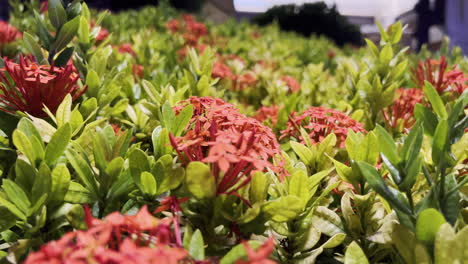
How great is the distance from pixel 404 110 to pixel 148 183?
46.6 inches

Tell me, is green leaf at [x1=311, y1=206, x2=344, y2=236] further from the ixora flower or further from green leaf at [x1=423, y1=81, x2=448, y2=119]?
the ixora flower

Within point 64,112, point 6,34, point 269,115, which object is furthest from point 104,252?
point 6,34

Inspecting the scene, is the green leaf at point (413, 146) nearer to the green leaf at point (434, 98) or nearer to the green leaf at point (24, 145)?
the green leaf at point (434, 98)

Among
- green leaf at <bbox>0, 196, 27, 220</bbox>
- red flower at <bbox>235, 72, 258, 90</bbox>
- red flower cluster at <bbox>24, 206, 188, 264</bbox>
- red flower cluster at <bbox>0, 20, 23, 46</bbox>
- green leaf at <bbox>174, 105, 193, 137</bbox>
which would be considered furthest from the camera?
red flower at <bbox>235, 72, 258, 90</bbox>

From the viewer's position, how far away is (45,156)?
2.73ft

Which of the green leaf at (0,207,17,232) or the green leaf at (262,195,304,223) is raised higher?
the green leaf at (262,195,304,223)

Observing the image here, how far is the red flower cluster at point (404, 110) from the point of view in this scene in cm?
155

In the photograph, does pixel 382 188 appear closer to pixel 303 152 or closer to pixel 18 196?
pixel 303 152

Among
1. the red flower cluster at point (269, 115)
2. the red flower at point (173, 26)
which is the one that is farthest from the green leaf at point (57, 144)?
the red flower at point (173, 26)

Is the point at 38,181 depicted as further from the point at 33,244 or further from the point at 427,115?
the point at 427,115

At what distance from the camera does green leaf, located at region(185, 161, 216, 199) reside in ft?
2.30

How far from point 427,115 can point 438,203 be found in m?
0.31

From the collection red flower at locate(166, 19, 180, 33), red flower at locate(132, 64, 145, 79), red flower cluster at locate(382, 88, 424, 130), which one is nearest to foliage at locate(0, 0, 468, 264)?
red flower cluster at locate(382, 88, 424, 130)

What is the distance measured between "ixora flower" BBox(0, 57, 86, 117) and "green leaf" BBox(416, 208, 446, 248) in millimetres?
837
